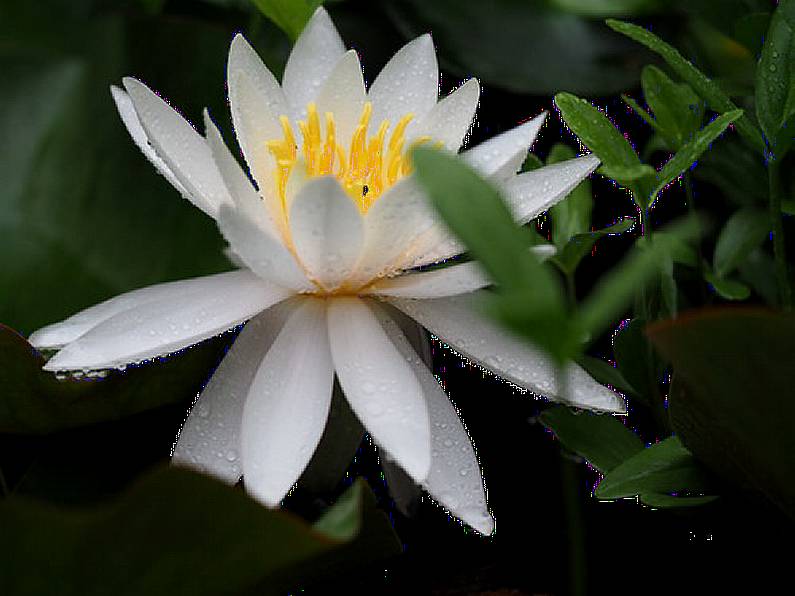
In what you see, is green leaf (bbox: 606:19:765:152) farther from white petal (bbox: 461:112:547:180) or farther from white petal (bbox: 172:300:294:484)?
white petal (bbox: 172:300:294:484)

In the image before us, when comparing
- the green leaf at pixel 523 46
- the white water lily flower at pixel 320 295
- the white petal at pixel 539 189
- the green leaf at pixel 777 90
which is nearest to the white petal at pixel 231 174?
the white water lily flower at pixel 320 295

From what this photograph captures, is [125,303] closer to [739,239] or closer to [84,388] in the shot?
[84,388]

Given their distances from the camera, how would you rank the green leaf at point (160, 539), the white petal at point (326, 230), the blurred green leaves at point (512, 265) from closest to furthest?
the blurred green leaves at point (512, 265) < the green leaf at point (160, 539) < the white petal at point (326, 230)

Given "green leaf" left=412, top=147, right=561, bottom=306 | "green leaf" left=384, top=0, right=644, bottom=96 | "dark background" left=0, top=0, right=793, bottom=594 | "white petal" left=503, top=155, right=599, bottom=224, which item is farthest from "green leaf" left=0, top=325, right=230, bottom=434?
"green leaf" left=384, top=0, right=644, bottom=96

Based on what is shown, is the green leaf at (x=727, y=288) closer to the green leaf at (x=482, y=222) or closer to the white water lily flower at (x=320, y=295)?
the white water lily flower at (x=320, y=295)

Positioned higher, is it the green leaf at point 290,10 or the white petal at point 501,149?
the green leaf at point 290,10

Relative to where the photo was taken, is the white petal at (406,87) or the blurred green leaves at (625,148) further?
the white petal at (406,87)

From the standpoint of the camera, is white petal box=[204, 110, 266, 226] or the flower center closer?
white petal box=[204, 110, 266, 226]
